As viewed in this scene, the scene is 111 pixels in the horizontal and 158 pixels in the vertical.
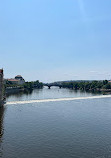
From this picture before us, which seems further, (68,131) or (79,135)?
(68,131)

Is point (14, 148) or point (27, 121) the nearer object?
point (14, 148)

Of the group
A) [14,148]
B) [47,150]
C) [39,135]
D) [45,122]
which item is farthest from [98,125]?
[14,148]

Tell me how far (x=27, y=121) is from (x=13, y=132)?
11582 millimetres

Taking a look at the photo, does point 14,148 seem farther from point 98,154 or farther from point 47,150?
point 98,154

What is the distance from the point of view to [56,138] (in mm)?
40625

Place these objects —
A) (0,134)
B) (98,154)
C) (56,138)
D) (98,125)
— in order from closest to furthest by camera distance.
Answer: (98,154) < (56,138) < (0,134) < (98,125)

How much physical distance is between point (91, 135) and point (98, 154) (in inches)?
414

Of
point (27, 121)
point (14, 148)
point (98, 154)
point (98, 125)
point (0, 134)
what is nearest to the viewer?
point (98, 154)

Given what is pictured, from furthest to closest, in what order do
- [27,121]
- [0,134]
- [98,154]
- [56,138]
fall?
[27,121]
[0,134]
[56,138]
[98,154]

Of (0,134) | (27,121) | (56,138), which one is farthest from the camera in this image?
(27,121)

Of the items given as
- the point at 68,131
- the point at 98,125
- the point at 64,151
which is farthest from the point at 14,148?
the point at 98,125

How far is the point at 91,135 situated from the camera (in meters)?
43.0

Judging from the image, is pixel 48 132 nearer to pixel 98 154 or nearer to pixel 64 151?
pixel 64 151

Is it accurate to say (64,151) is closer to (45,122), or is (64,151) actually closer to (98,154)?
(98,154)
